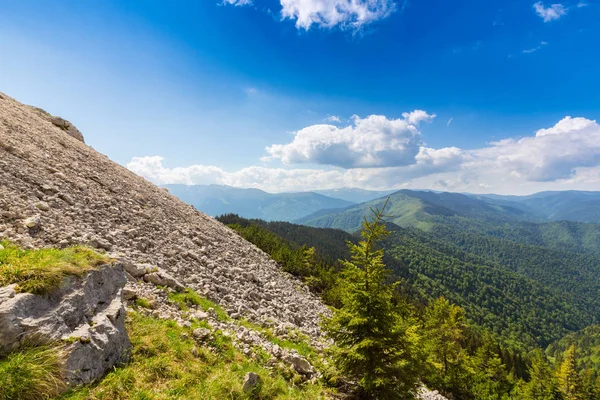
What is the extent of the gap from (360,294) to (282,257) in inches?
1246

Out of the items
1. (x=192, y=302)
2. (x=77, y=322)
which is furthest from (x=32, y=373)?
(x=192, y=302)

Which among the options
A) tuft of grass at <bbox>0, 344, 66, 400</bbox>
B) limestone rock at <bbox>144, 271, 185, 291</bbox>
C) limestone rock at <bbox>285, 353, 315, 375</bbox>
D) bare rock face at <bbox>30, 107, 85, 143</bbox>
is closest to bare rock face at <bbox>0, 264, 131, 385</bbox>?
tuft of grass at <bbox>0, 344, 66, 400</bbox>

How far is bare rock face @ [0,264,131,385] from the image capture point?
5.78 meters

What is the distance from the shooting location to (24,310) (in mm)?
5980

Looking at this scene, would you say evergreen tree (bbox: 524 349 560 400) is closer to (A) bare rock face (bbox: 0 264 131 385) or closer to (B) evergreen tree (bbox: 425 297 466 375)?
(B) evergreen tree (bbox: 425 297 466 375)

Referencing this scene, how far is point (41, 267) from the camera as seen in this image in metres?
6.96

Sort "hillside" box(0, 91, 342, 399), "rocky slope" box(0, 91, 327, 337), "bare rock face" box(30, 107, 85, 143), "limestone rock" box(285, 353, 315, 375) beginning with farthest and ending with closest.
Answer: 1. "bare rock face" box(30, 107, 85, 143)
2. "rocky slope" box(0, 91, 327, 337)
3. "limestone rock" box(285, 353, 315, 375)
4. "hillside" box(0, 91, 342, 399)

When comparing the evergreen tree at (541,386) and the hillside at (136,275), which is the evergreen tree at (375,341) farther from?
the evergreen tree at (541,386)

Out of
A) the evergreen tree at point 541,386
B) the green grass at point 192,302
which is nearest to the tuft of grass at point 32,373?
the green grass at point 192,302

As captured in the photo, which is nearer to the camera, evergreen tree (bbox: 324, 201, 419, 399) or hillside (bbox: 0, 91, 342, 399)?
hillside (bbox: 0, 91, 342, 399)

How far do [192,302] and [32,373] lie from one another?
8331 mm

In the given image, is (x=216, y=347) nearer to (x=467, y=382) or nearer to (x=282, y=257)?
(x=282, y=257)

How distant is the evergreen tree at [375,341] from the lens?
40.0ft

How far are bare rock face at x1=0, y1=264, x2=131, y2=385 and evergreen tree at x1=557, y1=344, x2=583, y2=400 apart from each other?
239ft
